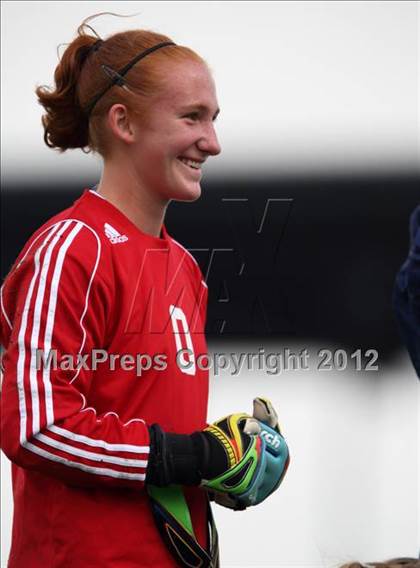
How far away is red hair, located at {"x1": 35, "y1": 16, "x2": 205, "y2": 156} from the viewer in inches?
55.2

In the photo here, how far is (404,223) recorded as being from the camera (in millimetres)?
3832

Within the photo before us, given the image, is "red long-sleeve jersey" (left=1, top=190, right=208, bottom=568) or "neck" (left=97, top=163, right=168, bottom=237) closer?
"red long-sleeve jersey" (left=1, top=190, right=208, bottom=568)

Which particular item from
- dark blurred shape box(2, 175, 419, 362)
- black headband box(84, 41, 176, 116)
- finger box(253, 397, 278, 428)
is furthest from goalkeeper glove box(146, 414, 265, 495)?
dark blurred shape box(2, 175, 419, 362)

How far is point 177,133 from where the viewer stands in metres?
1.40

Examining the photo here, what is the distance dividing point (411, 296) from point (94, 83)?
54 centimetres

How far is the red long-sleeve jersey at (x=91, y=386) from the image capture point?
4.12 feet

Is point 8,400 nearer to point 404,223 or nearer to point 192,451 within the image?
point 192,451

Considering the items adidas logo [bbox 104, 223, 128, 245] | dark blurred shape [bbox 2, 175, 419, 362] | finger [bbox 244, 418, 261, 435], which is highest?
dark blurred shape [bbox 2, 175, 419, 362]

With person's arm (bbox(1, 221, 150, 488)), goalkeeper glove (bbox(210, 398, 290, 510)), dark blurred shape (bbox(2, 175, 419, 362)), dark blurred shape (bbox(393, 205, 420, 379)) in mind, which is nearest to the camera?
person's arm (bbox(1, 221, 150, 488))

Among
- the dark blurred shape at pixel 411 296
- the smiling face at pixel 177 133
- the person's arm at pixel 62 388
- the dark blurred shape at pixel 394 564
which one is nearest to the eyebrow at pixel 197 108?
the smiling face at pixel 177 133

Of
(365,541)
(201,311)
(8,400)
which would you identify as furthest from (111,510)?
(365,541)

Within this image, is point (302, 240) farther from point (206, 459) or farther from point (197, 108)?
point (206, 459)

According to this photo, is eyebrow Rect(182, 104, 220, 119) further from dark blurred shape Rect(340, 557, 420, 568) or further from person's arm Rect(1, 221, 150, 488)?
dark blurred shape Rect(340, 557, 420, 568)

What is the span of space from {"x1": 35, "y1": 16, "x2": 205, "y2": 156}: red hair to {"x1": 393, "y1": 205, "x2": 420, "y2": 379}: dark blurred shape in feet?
1.29
